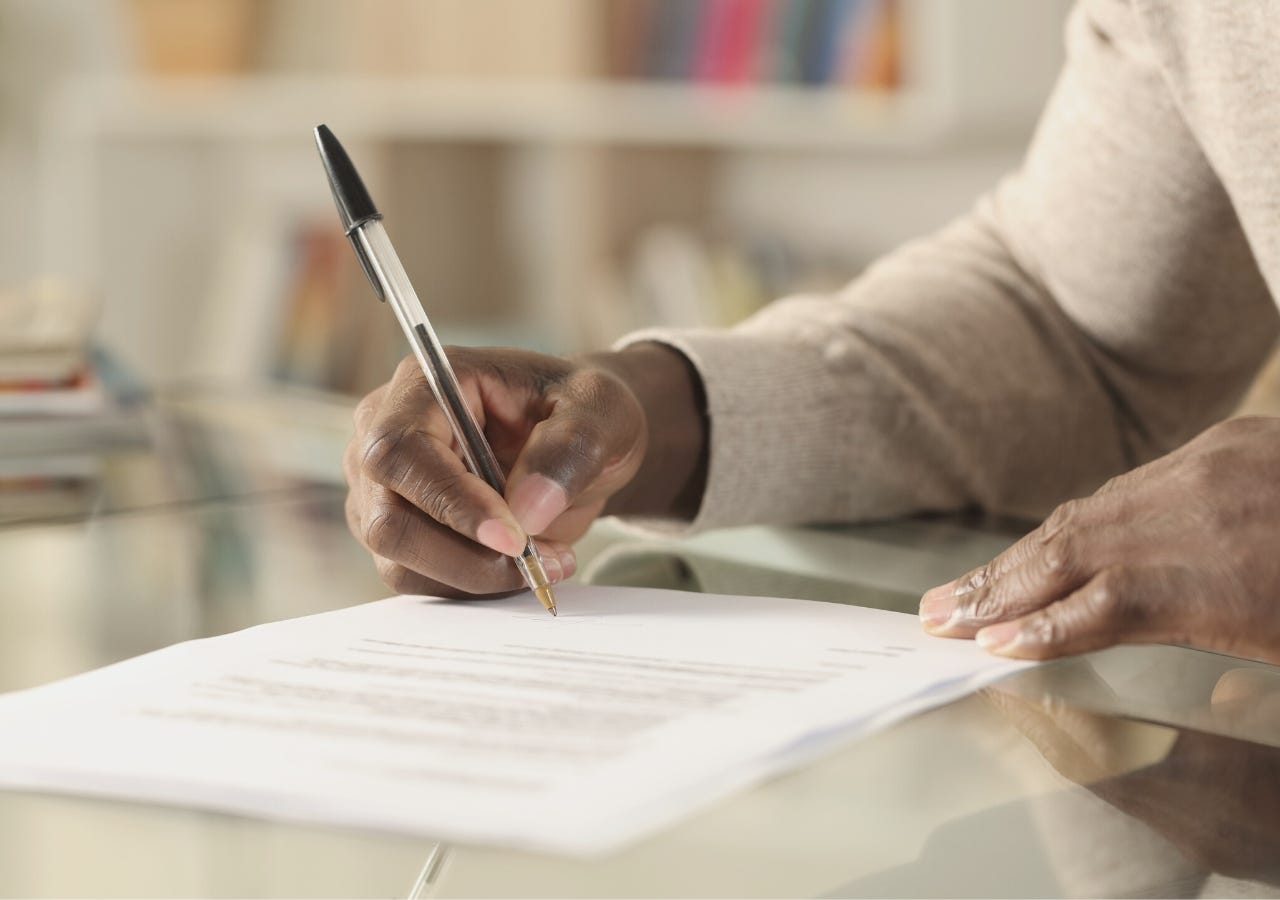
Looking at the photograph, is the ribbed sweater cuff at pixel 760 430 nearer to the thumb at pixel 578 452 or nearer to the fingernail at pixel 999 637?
the thumb at pixel 578 452

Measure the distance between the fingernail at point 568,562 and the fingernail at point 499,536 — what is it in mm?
61

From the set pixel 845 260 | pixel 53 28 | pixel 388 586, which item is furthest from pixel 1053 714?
pixel 53 28

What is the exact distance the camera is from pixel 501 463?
705mm

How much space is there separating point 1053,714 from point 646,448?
30 centimetres

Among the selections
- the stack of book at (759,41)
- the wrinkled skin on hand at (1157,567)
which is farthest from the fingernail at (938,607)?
the stack of book at (759,41)

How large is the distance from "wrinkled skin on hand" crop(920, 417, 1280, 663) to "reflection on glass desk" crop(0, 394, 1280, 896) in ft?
0.07

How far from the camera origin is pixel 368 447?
0.63 meters

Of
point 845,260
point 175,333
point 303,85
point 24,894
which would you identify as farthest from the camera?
point 175,333

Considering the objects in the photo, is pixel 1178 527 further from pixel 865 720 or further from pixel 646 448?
pixel 646 448

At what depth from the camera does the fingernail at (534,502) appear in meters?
0.63

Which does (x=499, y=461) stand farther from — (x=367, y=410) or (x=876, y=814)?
(x=876, y=814)

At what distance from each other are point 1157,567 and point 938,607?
3.3 inches

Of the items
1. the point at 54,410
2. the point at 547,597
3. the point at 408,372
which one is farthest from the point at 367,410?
the point at 54,410

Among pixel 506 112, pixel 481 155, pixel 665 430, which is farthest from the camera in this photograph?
pixel 481 155
